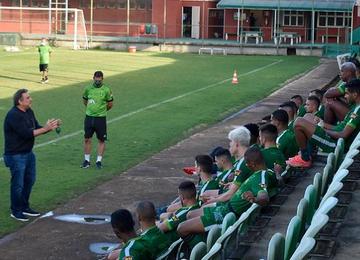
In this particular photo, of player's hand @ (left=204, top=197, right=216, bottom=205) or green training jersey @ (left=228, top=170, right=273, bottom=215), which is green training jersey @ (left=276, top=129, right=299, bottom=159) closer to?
player's hand @ (left=204, top=197, right=216, bottom=205)

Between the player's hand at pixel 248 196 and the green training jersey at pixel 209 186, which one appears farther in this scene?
the green training jersey at pixel 209 186

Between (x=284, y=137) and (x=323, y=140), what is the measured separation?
53cm

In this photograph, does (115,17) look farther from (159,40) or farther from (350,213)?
(350,213)

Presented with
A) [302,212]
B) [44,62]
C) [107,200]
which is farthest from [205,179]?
[44,62]

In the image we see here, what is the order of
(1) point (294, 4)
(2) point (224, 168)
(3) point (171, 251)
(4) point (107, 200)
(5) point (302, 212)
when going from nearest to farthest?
(5) point (302, 212)
(3) point (171, 251)
(2) point (224, 168)
(4) point (107, 200)
(1) point (294, 4)

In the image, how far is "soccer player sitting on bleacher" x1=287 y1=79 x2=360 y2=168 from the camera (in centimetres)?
1119

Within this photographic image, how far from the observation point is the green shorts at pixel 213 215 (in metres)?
8.33

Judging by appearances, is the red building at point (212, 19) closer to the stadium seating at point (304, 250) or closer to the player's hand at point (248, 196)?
the player's hand at point (248, 196)

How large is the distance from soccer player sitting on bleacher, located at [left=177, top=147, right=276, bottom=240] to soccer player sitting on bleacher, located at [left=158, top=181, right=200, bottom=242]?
0.10 metres

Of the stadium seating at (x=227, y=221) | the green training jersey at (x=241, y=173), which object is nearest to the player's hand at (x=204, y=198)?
the green training jersey at (x=241, y=173)

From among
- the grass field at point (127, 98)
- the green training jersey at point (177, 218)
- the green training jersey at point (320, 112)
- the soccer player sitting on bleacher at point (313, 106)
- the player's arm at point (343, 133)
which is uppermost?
the soccer player sitting on bleacher at point (313, 106)

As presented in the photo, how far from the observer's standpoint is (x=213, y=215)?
8.46 m

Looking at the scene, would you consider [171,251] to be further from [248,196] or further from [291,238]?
[291,238]

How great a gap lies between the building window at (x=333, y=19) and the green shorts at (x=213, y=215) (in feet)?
179
